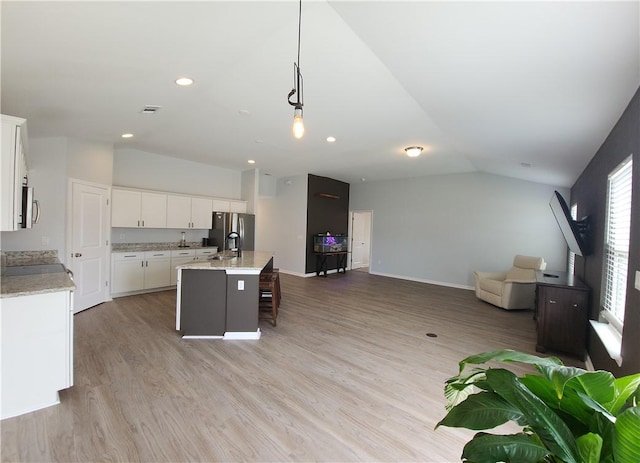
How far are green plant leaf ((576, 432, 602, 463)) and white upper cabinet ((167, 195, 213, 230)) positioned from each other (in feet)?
20.6

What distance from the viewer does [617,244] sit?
7.88ft

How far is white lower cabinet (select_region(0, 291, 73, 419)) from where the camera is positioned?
203cm

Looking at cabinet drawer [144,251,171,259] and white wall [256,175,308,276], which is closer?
cabinet drawer [144,251,171,259]

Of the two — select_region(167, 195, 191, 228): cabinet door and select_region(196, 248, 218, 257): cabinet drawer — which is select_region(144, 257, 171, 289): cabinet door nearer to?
select_region(196, 248, 218, 257): cabinet drawer

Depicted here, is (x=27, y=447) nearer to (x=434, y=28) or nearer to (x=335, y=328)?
(x=335, y=328)

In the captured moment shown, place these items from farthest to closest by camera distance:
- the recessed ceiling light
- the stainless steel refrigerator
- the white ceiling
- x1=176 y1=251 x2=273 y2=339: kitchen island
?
the stainless steel refrigerator < x1=176 y1=251 x2=273 y2=339: kitchen island < the recessed ceiling light < the white ceiling

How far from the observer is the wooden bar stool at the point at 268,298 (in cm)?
392

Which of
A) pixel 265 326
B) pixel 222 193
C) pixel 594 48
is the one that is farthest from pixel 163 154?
pixel 594 48

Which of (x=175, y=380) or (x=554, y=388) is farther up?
(x=554, y=388)

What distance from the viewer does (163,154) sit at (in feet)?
19.1

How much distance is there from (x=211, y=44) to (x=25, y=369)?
275 centimetres

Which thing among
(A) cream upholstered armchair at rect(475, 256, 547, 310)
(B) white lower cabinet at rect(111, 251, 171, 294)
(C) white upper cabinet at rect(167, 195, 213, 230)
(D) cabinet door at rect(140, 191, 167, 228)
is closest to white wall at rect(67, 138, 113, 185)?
(D) cabinet door at rect(140, 191, 167, 228)

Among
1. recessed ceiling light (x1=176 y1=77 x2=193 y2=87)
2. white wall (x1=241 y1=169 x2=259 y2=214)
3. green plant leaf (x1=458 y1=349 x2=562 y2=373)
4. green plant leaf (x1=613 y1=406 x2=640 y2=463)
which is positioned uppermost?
recessed ceiling light (x1=176 y1=77 x2=193 y2=87)

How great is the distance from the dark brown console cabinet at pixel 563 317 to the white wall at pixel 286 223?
17.5 ft
